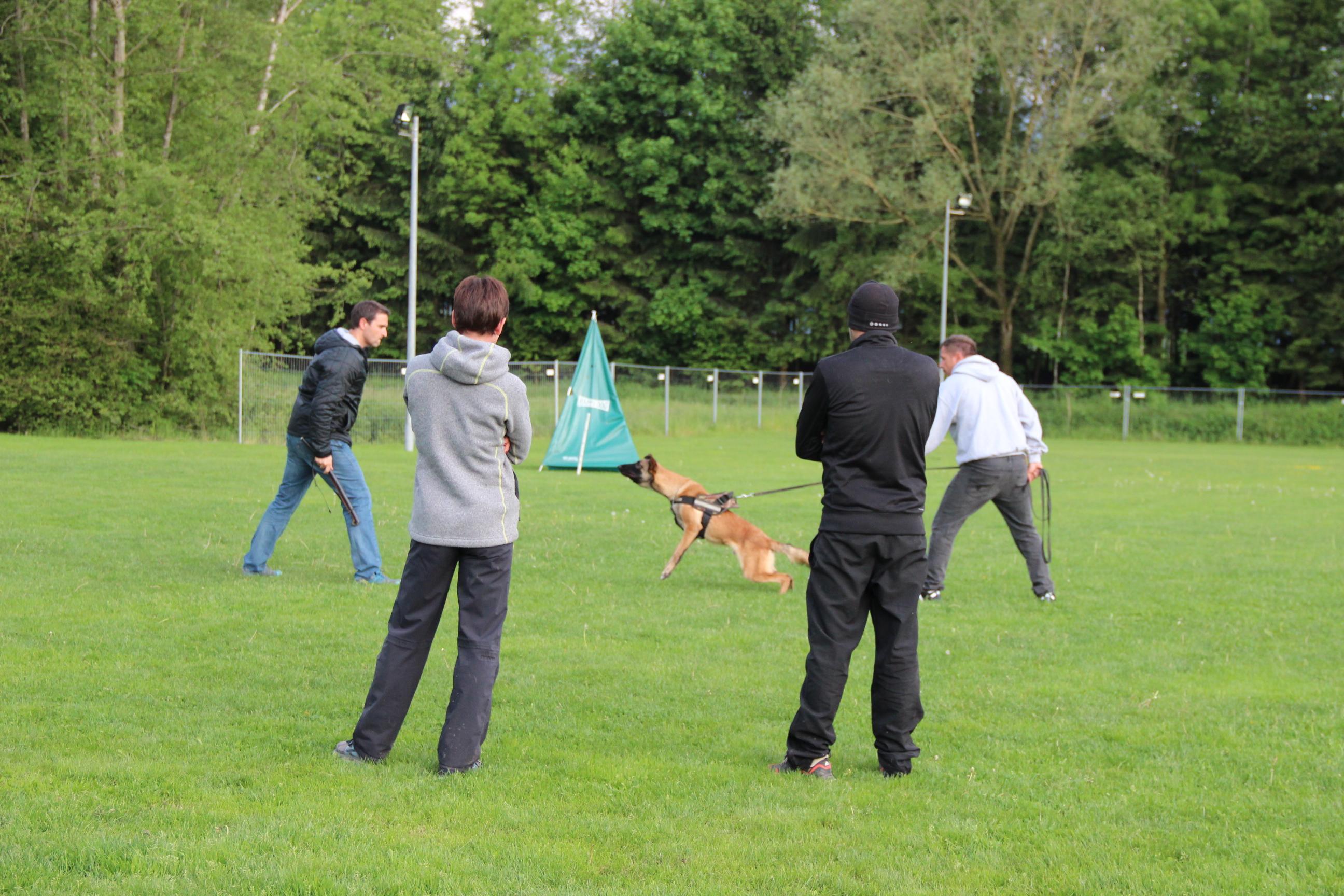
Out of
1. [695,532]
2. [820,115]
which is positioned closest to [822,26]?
[820,115]

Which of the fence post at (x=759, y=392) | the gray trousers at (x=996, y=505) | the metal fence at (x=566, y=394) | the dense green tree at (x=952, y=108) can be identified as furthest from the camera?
the dense green tree at (x=952, y=108)

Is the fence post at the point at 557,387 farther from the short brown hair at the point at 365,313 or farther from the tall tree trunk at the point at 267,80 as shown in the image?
the short brown hair at the point at 365,313

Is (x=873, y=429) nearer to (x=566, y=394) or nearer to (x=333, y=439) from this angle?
(x=333, y=439)

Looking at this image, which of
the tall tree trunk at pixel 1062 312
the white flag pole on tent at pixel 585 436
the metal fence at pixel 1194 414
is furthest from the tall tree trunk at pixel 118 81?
the tall tree trunk at pixel 1062 312

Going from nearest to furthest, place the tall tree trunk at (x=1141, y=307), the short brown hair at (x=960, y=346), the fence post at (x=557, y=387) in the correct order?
the short brown hair at (x=960, y=346)
the fence post at (x=557, y=387)
the tall tree trunk at (x=1141, y=307)

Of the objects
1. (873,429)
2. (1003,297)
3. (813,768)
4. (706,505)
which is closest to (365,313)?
(706,505)

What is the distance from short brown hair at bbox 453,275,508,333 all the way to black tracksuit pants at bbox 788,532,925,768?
1.52 metres

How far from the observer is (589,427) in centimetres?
2016

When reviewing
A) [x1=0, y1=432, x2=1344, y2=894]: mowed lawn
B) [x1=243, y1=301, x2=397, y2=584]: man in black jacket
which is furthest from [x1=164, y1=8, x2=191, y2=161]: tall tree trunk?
[x1=243, y1=301, x2=397, y2=584]: man in black jacket

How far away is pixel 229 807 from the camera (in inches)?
165

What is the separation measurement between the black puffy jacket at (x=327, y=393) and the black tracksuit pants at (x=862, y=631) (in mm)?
4418

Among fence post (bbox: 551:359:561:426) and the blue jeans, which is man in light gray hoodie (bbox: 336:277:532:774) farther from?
fence post (bbox: 551:359:561:426)

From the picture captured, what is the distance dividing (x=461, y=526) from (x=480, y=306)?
85 centimetres

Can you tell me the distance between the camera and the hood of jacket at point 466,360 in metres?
4.62
